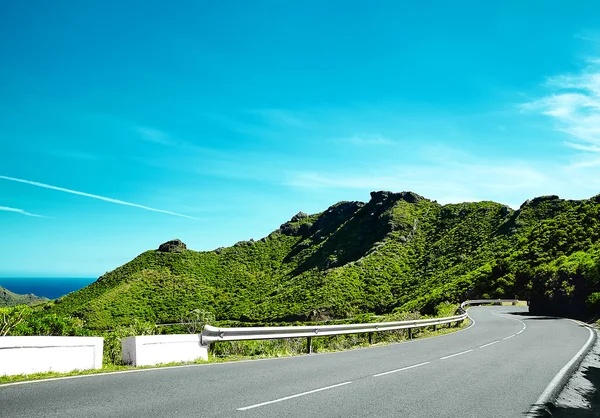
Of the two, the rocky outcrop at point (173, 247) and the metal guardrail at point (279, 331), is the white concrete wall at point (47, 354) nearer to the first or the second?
the metal guardrail at point (279, 331)

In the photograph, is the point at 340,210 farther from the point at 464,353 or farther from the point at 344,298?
the point at 464,353

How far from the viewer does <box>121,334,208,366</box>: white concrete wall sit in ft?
32.7

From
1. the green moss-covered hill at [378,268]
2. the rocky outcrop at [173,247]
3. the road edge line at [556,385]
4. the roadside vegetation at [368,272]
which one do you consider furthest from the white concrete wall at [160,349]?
the rocky outcrop at [173,247]

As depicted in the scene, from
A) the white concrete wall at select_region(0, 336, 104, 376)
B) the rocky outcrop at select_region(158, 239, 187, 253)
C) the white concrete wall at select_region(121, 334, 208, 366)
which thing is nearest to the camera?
the white concrete wall at select_region(0, 336, 104, 376)

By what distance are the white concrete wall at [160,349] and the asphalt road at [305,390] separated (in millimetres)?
753

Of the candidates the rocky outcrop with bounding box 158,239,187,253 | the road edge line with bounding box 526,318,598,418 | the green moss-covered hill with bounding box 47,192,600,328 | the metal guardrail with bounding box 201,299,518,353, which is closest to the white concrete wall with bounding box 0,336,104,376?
the metal guardrail with bounding box 201,299,518,353

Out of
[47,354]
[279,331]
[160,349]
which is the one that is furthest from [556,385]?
[47,354]

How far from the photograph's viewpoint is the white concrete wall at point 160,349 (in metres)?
9.96

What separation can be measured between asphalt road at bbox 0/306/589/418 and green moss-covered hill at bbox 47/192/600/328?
25.9 meters

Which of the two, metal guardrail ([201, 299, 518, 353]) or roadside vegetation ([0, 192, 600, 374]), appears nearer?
metal guardrail ([201, 299, 518, 353])

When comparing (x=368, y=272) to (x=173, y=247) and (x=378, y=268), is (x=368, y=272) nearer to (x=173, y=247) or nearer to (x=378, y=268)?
(x=378, y=268)

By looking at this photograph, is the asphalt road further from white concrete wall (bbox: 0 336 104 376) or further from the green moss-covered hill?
the green moss-covered hill

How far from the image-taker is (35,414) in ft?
18.6

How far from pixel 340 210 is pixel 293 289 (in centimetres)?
5312
